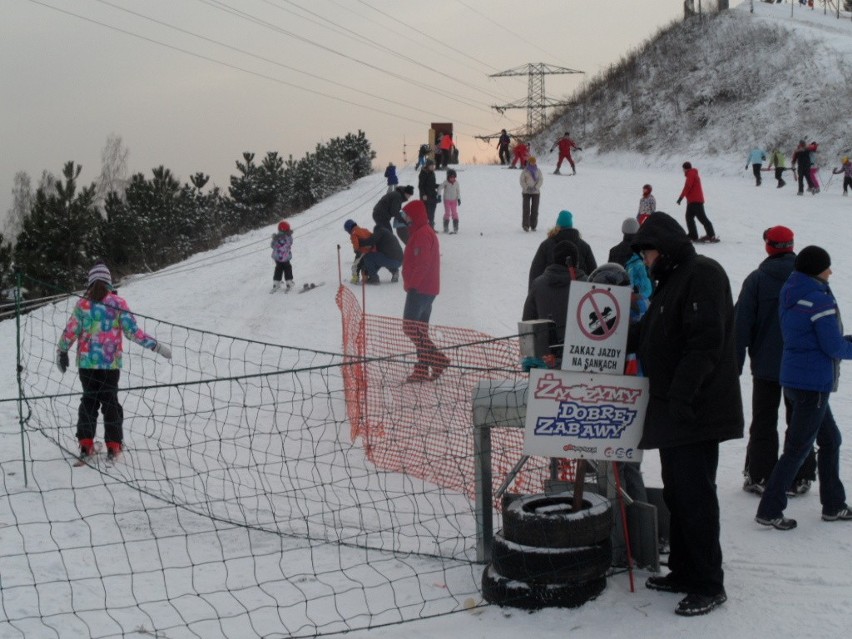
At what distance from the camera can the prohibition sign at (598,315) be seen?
463 centimetres

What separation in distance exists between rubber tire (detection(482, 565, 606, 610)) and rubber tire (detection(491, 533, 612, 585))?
0.02 metres

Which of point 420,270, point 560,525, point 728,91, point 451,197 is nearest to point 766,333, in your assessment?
point 560,525

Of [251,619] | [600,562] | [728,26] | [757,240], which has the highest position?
[728,26]

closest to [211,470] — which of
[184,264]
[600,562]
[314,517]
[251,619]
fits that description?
[314,517]

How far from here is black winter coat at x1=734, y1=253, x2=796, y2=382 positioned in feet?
19.9

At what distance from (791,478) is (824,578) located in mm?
797

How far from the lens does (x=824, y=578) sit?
4.89m

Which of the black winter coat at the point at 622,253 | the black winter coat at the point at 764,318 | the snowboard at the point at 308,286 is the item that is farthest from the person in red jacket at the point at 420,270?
the snowboard at the point at 308,286

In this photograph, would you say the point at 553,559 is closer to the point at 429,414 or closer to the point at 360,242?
the point at 429,414

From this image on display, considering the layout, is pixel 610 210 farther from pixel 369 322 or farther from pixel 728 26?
pixel 728 26

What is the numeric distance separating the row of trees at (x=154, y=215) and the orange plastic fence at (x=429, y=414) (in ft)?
61.2

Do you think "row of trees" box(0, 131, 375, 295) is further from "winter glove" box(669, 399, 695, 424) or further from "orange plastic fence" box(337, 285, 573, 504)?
"winter glove" box(669, 399, 695, 424)

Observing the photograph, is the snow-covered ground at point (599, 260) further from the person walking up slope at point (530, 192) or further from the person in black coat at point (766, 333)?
the person in black coat at point (766, 333)

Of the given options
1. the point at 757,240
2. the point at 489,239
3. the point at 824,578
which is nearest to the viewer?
the point at 824,578
